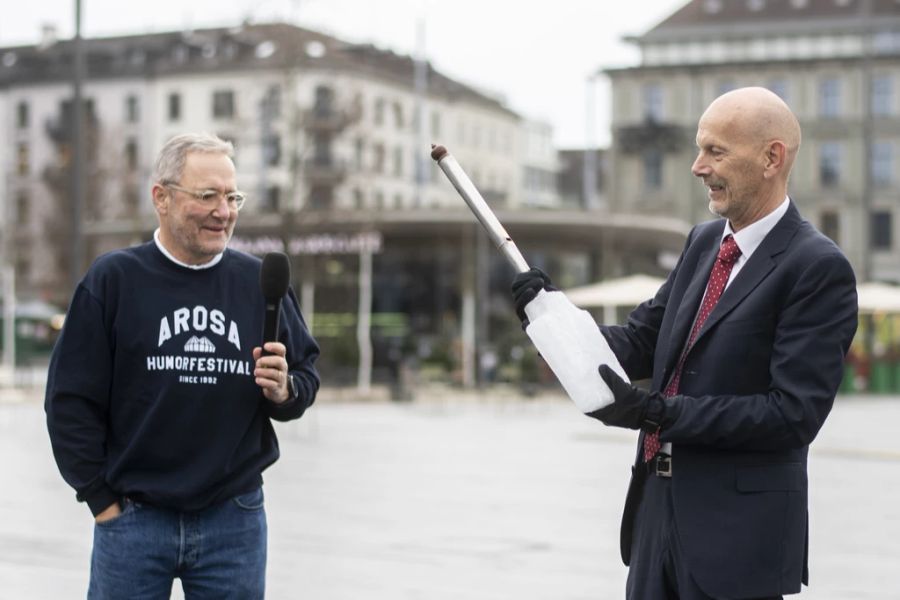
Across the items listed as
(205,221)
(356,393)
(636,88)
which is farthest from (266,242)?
(205,221)

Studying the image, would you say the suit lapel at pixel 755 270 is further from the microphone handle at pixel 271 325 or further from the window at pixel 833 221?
the window at pixel 833 221

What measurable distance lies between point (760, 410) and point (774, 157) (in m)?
0.62

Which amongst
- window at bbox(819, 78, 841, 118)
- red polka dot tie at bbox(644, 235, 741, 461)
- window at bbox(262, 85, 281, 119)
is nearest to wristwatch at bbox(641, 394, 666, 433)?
red polka dot tie at bbox(644, 235, 741, 461)

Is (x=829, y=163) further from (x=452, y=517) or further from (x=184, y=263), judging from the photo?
(x=184, y=263)

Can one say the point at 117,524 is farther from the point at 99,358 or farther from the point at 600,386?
the point at 600,386

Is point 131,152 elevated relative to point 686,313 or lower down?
elevated

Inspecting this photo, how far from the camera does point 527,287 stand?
155 inches

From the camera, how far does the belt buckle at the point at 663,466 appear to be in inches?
157

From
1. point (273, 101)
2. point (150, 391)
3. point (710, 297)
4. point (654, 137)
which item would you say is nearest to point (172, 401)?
point (150, 391)

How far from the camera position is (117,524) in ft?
14.7

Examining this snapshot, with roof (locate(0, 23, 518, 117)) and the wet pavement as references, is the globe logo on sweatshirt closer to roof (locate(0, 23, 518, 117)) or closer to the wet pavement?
the wet pavement

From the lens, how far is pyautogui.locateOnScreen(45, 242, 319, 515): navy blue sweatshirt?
14.6 ft

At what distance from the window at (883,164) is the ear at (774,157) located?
79169mm

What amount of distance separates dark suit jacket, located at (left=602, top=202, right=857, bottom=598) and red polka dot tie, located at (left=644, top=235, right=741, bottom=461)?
56 mm
